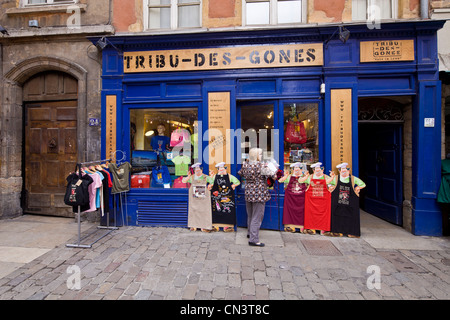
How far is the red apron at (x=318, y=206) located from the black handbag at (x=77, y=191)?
15.6 feet

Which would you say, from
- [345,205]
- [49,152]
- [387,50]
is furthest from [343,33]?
[49,152]

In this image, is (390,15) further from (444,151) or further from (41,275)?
(41,275)

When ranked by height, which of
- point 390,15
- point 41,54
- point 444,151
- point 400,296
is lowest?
point 400,296

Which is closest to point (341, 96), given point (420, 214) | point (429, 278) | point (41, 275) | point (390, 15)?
point (390, 15)

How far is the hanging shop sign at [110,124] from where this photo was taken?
596 centimetres

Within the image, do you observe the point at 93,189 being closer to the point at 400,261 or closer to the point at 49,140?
the point at 49,140

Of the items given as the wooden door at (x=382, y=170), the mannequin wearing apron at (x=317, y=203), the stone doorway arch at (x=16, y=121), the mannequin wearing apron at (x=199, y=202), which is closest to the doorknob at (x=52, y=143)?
the stone doorway arch at (x=16, y=121)

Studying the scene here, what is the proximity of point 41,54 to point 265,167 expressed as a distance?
6.85m

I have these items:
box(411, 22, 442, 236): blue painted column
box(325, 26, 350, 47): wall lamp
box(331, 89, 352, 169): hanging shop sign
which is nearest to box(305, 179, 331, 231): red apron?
box(331, 89, 352, 169): hanging shop sign

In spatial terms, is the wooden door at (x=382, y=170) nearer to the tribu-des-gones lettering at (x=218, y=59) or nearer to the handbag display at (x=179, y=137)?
the tribu-des-gones lettering at (x=218, y=59)

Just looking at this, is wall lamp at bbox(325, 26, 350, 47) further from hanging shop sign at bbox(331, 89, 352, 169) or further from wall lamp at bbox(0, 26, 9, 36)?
wall lamp at bbox(0, 26, 9, 36)

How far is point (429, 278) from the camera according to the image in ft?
11.3

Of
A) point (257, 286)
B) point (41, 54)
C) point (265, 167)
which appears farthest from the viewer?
point (41, 54)

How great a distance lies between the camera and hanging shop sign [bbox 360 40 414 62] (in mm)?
5355
